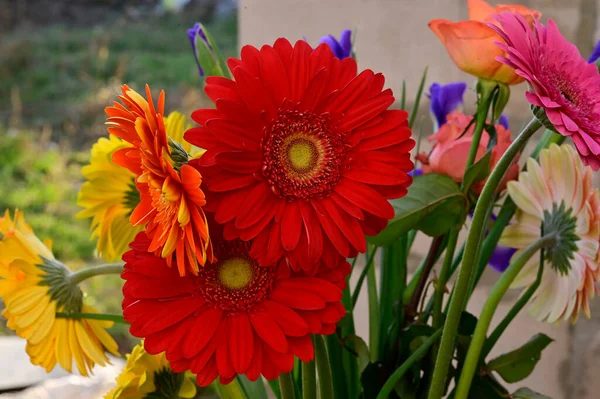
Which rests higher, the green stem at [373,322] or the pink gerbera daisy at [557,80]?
the pink gerbera daisy at [557,80]

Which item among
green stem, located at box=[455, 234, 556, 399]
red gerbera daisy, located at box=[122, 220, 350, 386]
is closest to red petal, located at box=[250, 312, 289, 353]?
red gerbera daisy, located at box=[122, 220, 350, 386]

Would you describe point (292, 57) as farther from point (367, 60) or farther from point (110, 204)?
point (367, 60)

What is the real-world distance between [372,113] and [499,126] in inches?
5.1

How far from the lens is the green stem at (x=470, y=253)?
26 cm

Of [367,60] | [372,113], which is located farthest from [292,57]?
[367,60]

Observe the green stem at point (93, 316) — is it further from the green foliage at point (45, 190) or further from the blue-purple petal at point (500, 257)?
the green foliage at point (45, 190)

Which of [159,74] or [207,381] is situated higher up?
[159,74]

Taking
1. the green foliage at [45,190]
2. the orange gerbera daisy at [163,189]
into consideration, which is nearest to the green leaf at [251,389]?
the orange gerbera daisy at [163,189]

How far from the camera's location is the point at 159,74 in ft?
8.11

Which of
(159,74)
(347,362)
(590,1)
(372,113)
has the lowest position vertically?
(347,362)

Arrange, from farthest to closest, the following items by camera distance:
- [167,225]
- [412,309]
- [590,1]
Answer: [590,1] < [412,309] < [167,225]

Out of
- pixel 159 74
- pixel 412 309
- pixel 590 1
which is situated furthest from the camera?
pixel 159 74

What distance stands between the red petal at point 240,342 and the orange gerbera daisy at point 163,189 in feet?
0.08

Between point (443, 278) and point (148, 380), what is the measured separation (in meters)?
0.14
